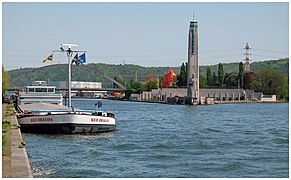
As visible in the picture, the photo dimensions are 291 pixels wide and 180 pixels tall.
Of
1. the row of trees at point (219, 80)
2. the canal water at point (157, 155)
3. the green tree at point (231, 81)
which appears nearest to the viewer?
the canal water at point (157, 155)

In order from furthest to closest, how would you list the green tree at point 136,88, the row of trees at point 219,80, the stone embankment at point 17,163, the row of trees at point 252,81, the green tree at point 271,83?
the green tree at point 136,88
the row of trees at point 219,80
the row of trees at point 252,81
the green tree at point 271,83
the stone embankment at point 17,163

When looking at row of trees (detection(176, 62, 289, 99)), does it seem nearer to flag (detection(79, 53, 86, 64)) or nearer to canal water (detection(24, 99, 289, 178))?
flag (detection(79, 53, 86, 64))

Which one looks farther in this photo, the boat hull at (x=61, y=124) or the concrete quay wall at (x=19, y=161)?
the boat hull at (x=61, y=124)

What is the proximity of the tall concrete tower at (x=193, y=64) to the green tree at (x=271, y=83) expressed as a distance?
988 inches

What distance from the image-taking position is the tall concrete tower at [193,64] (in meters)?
90.2

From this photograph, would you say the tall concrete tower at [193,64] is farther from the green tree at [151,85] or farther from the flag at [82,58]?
the flag at [82,58]

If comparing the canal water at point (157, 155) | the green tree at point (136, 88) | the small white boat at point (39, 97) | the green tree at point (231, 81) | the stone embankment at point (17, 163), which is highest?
the green tree at point (231, 81)

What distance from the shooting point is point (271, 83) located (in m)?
117

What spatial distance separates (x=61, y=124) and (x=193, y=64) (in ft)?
226

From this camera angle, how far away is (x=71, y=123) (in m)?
24.0

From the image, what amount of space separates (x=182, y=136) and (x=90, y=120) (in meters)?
4.63

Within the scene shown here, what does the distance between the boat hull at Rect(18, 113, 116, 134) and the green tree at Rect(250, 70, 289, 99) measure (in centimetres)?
9297

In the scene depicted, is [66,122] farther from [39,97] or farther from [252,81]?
[252,81]

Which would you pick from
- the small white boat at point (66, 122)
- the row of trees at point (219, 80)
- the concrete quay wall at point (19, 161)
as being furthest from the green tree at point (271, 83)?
the concrete quay wall at point (19, 161)
